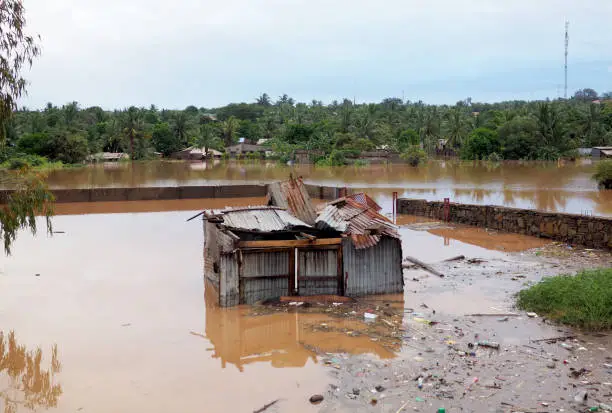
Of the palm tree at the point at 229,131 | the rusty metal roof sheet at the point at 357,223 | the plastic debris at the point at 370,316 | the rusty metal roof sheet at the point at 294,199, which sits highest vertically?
the palm tree at the point at 229,131

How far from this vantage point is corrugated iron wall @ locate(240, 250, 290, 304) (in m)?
10.7

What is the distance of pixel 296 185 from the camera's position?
1341 centimetres

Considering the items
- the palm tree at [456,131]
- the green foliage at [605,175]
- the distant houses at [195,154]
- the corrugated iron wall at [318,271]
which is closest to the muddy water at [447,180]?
the green foliage at [605,175]

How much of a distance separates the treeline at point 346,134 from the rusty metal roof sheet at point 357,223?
158ft

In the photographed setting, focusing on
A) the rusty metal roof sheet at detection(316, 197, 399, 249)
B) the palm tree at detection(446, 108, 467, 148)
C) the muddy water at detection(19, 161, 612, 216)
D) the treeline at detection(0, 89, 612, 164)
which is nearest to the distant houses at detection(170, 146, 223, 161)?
the treeline at detection(0, 89, 612, 164)

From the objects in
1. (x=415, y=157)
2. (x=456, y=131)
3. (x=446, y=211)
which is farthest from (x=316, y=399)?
(x=456, y=131)

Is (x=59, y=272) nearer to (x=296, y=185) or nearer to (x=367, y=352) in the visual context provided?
(x=296, y=185)

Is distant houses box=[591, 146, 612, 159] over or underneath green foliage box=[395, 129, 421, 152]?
underneath

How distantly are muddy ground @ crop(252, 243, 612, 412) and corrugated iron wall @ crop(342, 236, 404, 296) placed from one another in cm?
24

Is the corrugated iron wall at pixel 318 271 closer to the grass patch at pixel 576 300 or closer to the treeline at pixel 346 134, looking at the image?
the grass patch at pixel 576 300

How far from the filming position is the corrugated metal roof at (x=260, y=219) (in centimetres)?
1120

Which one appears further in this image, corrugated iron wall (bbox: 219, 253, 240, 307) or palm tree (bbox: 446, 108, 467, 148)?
palm tree (bbox: 446, 108, 467, 148)

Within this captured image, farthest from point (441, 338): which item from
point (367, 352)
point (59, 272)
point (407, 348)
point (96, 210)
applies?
point (96, 210)

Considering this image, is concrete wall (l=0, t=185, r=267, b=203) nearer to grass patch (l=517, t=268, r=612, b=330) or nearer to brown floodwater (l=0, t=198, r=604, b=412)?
brown floodwater (l=0, t=198, r=604, b=412)
